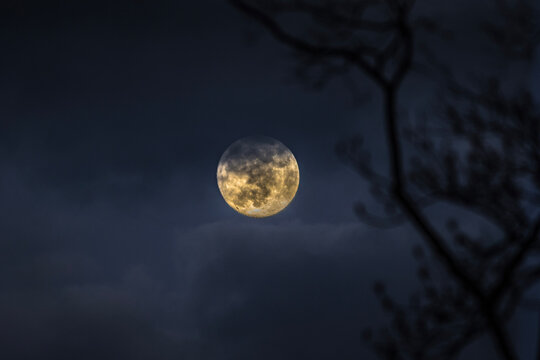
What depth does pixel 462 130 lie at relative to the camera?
203 inches

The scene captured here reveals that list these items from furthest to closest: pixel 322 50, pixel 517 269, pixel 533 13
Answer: pixel 533 13
pixel 322 50
pixel 517 269

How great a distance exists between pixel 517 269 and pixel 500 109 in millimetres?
1520

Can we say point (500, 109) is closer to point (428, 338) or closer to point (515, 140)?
point (515, 140)

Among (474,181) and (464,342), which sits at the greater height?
(474,181)

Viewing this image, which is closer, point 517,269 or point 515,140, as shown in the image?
point 517,269

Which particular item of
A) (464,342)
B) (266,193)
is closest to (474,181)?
(464,342)

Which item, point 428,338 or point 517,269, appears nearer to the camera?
point 517,269

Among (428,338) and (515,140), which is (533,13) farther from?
(428,338)

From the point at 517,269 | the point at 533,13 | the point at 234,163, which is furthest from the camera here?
the point at 234,163

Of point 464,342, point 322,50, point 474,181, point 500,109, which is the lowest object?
point 464,342

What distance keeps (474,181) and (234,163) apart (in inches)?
448

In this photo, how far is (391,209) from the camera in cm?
496

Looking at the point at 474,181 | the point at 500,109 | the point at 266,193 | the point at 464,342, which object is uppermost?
the point at 266,193

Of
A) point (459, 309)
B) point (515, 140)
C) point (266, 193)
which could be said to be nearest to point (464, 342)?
point (459, 309)
